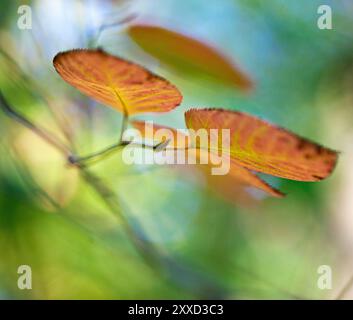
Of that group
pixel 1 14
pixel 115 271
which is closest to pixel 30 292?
pixel 115 271

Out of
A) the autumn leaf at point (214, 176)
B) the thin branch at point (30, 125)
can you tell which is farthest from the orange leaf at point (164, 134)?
the thin branch at point (30, 125)

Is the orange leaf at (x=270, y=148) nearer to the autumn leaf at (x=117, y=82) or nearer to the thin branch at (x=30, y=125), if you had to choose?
the autumn leaf at (x=117, y=82)

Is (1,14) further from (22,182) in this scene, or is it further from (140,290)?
(140,290)
